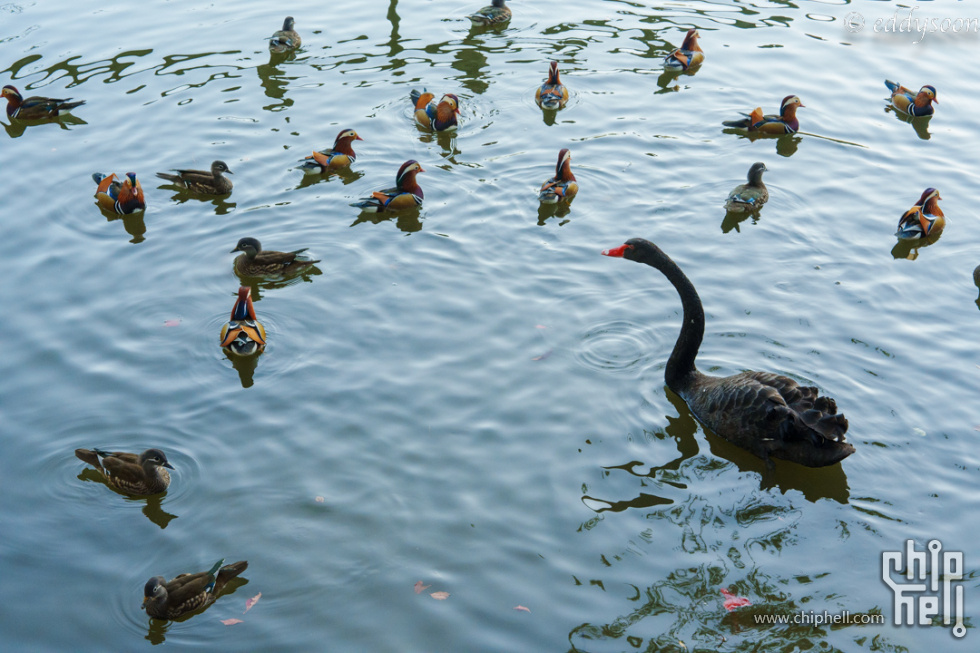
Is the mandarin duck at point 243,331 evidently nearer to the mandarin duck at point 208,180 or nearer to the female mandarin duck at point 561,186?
the mandarin duck at point 208,180

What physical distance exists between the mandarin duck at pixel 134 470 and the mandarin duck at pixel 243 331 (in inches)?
72.6

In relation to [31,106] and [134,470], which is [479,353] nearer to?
[134,470]

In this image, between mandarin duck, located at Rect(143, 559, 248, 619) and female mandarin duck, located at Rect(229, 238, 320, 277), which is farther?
female mandarin duck, located at Rect(229, 238, 320, 277)

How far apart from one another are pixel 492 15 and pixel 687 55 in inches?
176

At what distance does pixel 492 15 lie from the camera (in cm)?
1811

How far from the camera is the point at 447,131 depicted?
1418 cm

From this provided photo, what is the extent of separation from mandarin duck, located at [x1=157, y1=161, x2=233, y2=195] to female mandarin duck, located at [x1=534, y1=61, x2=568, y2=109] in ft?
18.7

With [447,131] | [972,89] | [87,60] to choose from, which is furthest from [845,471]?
[87,60]

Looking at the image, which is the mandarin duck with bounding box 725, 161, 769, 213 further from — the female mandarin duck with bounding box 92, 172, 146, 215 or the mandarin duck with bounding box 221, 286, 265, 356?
the female mandarin duck with bounding box 92, 172, 146, 215

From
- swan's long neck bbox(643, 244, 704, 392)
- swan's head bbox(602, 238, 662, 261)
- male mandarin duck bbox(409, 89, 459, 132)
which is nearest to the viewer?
swan's long neck bbox(643, 244, 704, 392)

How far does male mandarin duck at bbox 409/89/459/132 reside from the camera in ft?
46.1

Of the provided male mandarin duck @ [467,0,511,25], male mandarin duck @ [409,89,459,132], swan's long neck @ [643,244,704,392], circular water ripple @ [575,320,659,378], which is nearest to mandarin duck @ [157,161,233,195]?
male mandarin duck @ [409,89,459,132]

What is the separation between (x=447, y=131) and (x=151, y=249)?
5319mm

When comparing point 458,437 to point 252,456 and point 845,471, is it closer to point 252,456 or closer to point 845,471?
point 252,456
